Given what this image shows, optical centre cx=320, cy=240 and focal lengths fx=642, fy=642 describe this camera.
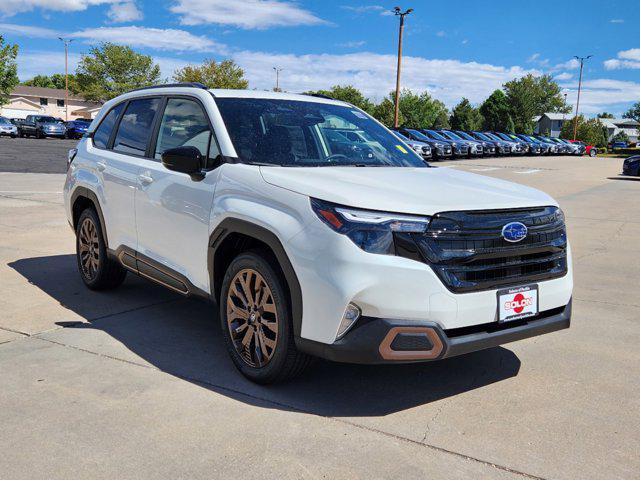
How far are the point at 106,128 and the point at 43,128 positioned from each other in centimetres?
4520

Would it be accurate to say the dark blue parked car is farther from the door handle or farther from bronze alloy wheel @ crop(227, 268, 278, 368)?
bronze alloy wheel @ crop(227, 268, 278, 368)

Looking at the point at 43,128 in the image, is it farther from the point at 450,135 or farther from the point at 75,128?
the point at 450,135

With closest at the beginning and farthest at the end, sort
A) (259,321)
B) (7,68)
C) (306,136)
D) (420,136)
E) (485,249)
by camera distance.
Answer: (485,249), (259,321), (306,136), (420,136), (7,68)

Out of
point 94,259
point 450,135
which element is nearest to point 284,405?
point 94,259

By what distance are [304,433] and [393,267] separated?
96 centimetres

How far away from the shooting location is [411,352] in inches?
128

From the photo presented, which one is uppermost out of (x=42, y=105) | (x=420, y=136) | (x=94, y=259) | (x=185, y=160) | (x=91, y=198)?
(x=42, y=105)

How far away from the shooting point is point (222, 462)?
296 cm

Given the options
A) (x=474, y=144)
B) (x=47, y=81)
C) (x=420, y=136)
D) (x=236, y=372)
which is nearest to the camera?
(x=236, y=372)

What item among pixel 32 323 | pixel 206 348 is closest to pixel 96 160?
pixel 32 323

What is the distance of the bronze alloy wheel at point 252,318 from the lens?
3.69 m

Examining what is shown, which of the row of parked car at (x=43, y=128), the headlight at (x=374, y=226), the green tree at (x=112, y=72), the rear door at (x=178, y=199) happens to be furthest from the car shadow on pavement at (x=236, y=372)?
the green tree at (x=112, y=72)

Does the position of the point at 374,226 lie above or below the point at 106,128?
below

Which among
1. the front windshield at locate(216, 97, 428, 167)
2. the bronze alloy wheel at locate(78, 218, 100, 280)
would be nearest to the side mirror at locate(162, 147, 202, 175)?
the front windshield at locate(216, 97, 428, 167)
